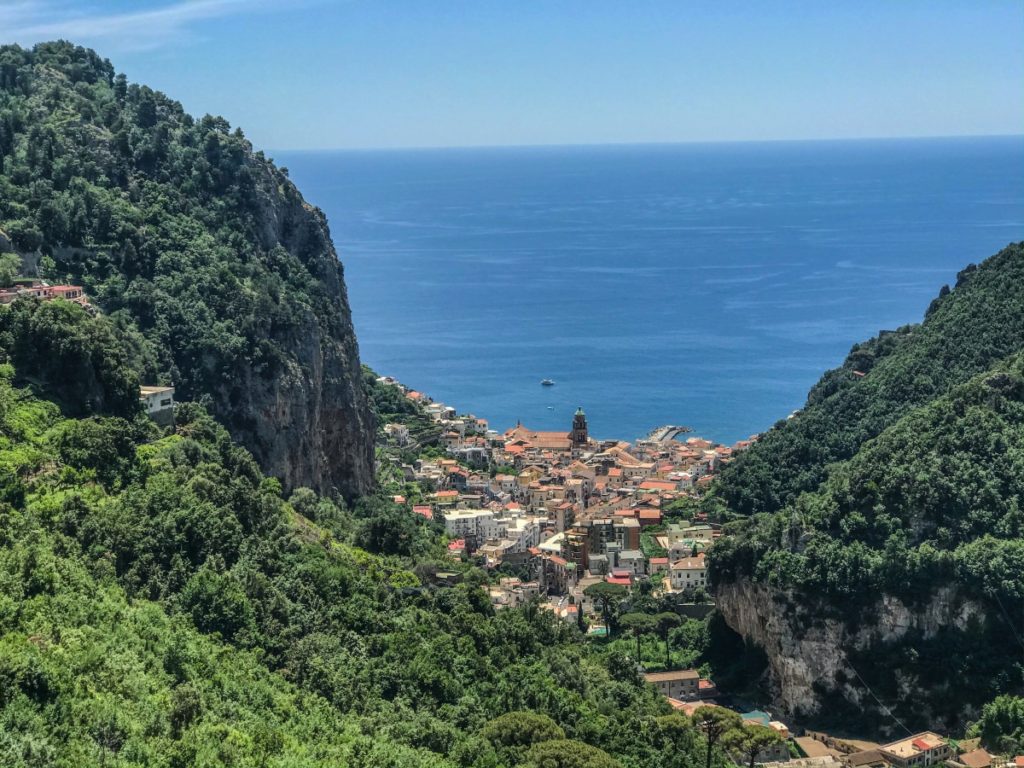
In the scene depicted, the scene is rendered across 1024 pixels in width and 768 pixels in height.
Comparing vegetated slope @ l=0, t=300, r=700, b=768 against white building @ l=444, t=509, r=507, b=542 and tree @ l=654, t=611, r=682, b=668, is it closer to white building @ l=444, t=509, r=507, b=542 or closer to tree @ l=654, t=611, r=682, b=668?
tree @ l=654, t=611, r=682, b=668

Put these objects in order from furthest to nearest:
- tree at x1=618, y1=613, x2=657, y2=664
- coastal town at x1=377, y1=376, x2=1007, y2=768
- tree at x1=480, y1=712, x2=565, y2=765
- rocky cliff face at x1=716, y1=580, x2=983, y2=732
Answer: tree at x1=618, y1=613, x2=657, y2=664, rocky cliff face at x1=716, y1=580, x2=983, y2=732, coastal town at x1=377, y1=376, x2=1007, y2=768, tree at x1=480, y1=712, x2=565, y2=765

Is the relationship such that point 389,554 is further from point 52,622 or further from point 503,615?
point 52,622

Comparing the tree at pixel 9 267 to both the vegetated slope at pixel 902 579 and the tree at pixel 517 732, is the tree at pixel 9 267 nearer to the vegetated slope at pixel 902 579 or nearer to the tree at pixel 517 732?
the tree at pixel 517 732

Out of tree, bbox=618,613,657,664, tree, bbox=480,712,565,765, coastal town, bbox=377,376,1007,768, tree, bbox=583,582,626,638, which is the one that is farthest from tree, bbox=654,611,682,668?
tree, bbox=480,712,565,765

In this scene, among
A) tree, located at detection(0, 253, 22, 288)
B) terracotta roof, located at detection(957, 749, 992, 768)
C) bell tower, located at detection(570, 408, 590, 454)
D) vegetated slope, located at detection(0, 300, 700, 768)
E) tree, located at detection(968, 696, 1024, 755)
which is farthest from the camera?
bell tower, located at detection(570, 408, 590, 454)

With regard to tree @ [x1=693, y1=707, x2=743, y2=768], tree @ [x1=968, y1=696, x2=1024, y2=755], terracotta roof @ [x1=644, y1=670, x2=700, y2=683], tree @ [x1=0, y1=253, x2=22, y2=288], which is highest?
tree @ [x1=0, y1=253, x2=22, y2=288]

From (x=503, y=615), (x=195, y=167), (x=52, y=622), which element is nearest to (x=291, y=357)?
(x=195, y=167)

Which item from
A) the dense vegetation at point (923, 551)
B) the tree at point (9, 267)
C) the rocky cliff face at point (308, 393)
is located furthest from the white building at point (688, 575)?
the tree at point (9, 267)
